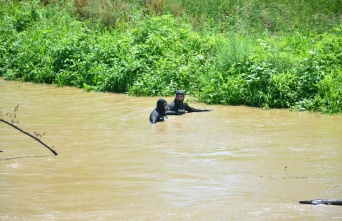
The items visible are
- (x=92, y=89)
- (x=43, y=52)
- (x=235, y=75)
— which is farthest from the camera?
(x=43, y=52)

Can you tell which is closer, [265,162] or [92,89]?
[265,162]

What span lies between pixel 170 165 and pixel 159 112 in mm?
3843

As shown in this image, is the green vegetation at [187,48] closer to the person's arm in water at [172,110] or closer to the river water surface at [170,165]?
the river water surface at [170,165]

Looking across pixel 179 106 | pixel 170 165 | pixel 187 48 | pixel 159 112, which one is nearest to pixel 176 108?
pixel 179 106

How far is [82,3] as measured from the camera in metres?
23.5

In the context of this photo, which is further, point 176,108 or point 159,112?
point 176,108

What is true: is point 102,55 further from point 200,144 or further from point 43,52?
A: point 200,144

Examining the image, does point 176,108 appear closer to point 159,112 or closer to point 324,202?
point 159,112

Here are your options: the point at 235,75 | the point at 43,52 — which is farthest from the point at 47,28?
the point at 235,75

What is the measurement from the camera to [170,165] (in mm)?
9484

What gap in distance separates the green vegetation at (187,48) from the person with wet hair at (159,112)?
2.31 metres

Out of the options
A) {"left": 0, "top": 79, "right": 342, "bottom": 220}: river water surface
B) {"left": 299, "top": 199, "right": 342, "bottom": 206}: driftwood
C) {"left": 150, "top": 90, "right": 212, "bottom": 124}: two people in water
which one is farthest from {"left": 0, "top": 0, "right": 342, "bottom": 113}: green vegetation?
{"left": 299, "top": 199, "right": 342, "bottom": 206}: driftwood

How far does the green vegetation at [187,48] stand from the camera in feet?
49.3

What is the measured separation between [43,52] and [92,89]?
9.73 feet
